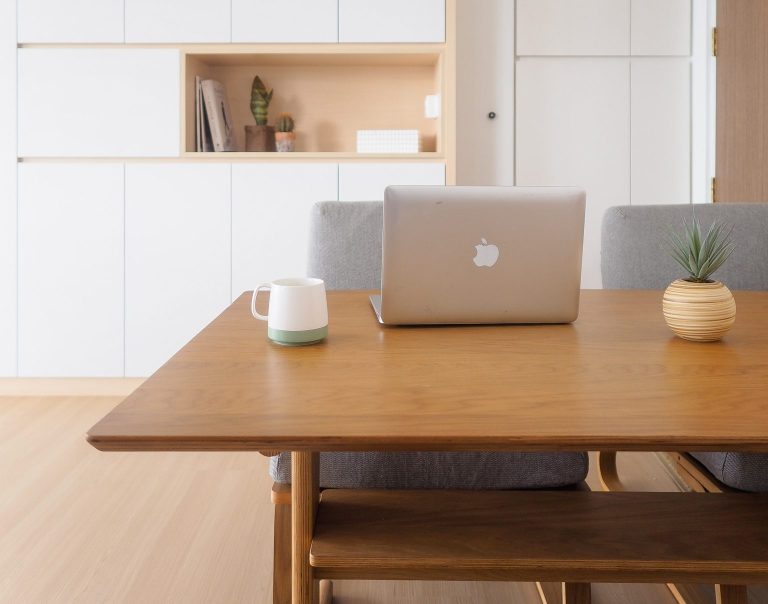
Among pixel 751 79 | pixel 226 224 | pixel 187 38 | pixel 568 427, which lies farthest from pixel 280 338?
pixel 751 79

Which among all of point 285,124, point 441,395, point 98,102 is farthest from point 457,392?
point 98,102

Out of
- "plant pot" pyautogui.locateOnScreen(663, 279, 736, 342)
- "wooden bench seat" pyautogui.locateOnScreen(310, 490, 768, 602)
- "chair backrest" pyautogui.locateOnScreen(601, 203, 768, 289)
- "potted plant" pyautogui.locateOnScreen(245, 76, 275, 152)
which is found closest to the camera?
"wooden bench seat" pyautogui.locateOnScreen(310, 490, 768, 602)

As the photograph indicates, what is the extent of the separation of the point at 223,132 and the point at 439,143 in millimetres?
933

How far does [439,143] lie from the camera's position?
127 inches

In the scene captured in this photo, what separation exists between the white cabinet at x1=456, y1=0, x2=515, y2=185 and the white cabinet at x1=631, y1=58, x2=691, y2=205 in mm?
594

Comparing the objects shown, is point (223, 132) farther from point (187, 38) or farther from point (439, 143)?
point (439, 143)

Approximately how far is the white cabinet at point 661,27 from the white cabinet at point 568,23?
0.18 ft

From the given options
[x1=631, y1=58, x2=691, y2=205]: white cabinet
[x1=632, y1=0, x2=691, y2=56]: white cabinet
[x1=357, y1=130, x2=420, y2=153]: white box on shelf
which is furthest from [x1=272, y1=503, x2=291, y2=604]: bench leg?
[x1=632, y1=0, x2=691, y2=56]: white cabinet

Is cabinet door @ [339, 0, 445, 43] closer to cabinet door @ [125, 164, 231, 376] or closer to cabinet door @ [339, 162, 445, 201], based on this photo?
cabinet door @ [339, 162, 445, 201]

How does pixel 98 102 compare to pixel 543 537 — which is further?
pixel 98 102

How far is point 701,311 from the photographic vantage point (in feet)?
3.57

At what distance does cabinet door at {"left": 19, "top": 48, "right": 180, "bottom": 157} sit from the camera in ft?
10.2

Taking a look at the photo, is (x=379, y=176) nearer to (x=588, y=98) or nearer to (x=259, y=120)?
(x=259, y=120)

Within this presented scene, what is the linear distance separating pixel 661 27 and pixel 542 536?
309 centimetres
